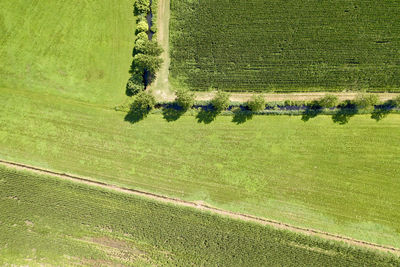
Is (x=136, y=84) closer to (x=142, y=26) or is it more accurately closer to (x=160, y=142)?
(x=142, y=26)

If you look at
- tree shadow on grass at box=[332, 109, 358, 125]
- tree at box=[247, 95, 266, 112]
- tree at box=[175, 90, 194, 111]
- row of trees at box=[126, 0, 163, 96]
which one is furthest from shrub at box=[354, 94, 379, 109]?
row of trees at box=[126, 0, 163, 96]

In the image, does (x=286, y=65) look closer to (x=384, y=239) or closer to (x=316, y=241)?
(x=316, y=241)

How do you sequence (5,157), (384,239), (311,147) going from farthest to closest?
(5,157) < (311,147) < (384,239)

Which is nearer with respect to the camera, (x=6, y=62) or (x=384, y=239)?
(x=384, y=239)

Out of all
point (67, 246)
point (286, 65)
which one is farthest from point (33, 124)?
point (286, 65)

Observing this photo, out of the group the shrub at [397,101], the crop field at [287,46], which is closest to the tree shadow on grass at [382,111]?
the shrub at [397,101]

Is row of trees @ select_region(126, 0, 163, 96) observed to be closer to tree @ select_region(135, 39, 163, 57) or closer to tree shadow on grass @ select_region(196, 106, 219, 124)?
tree @ select_region(135, 39, 163, 57)

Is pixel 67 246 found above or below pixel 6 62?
below
